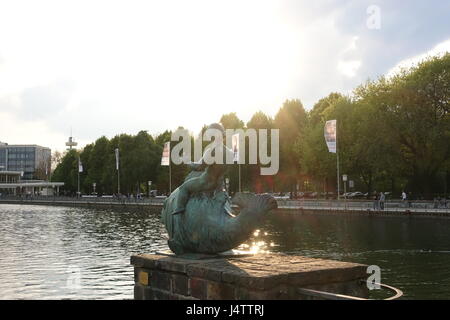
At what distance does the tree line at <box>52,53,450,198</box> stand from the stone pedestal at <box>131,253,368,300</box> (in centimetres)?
5242

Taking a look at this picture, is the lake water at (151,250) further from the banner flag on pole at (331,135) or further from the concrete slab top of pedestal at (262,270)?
the banner flag on pole at (331,135)

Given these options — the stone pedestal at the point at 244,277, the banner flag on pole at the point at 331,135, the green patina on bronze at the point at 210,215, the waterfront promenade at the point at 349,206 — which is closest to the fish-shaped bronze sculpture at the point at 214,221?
the green patina on bronze at the point at 210,215

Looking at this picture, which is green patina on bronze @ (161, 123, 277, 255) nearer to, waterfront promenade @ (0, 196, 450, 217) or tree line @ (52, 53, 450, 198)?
waterfront promenade @ (0, 196, 450, 217)

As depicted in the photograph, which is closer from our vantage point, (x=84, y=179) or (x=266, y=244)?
(x=266, y=244)

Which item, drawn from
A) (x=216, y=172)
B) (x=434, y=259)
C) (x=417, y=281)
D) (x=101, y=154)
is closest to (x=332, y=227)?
(x=434, y=259)

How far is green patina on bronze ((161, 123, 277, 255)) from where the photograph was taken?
8.88 m

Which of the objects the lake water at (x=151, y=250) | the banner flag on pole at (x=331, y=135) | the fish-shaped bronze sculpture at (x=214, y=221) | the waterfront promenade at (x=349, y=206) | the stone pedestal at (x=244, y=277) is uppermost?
the banner flag on pole at (x=331, y=135)

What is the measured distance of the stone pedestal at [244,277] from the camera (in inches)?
277

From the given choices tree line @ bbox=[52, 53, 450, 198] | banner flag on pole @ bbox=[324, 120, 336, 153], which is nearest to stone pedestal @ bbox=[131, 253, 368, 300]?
banner flag on pole @ bbox=[324, 120, 336, 153]

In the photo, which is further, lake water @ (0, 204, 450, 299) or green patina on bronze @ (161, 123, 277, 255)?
lake water @ (0, 204, 450, 299)

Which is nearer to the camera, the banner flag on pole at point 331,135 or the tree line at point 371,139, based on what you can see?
the banner flag on pole at point 331,135

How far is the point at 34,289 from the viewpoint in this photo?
18.1 metres
